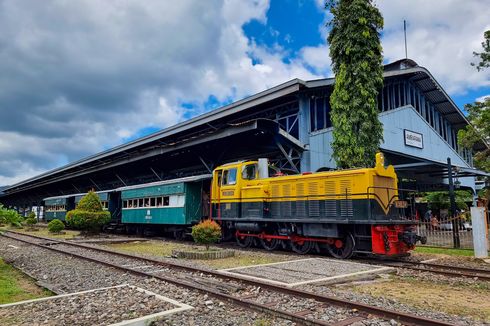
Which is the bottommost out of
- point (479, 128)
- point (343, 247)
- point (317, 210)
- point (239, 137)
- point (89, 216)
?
point (343, 247)

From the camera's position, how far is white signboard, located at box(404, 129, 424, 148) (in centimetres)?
2591

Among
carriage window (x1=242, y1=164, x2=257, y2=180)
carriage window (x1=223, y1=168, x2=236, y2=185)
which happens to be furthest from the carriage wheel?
carriage window (x1=242, y1=164, x2=257, y2=180)

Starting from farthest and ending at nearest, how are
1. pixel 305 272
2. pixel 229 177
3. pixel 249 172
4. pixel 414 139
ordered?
pixel 414 139, pixel 229 177, pixel 249 172, pixel 305 272

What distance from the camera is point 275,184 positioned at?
47.3ft

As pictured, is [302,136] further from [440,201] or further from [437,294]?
[440,201]

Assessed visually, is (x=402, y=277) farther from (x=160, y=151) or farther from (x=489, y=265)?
(x=160, y=151)

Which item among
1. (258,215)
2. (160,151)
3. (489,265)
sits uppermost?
(160,151)

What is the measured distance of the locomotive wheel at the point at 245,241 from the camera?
1561 centimetres

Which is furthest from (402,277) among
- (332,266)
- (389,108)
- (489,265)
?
(389,108)

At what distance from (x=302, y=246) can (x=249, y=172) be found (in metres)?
3.83

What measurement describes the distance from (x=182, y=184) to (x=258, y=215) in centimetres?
547

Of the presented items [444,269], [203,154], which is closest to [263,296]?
[444,269]

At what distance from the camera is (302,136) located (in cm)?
2102

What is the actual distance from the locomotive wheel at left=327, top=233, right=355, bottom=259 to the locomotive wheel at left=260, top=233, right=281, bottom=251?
7.74 ft
